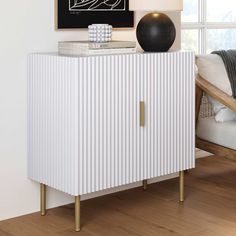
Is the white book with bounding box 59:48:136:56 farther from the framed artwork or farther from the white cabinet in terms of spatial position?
the framed artwork

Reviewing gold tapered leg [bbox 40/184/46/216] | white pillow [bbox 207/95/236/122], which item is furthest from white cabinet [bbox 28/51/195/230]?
white pillow [bbox 207/95/236/122]

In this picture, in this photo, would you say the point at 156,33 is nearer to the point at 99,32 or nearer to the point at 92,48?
the point at 99,32

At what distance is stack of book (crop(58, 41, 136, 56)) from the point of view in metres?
2.93

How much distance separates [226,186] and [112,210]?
0.82 metres

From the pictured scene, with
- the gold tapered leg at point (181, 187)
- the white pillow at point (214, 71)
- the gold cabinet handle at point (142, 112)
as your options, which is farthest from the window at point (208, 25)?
the gold cabinet handle at point (142, 112)

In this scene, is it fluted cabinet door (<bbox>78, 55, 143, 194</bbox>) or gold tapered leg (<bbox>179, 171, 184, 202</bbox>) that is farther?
gold tapered leg (<bbox>179, 171, 184, 202</bbox>)

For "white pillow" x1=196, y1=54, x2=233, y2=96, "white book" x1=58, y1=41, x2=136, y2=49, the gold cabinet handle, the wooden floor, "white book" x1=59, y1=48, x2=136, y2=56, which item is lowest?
the wooden floor

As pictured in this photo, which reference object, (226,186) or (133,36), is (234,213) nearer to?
(226,186)

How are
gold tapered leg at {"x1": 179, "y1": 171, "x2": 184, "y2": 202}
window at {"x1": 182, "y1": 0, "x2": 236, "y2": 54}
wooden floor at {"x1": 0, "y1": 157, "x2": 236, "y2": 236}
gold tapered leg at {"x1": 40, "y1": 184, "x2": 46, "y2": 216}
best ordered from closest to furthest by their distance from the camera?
wooden floor at {"x1": 0, "y1": 157, "x2": 236, "y2": 236} → gold tapered leg at {"x1": 40, "y1": 184, "x2": 46, "y2": 216} → gold tapered leg at {"x1": 179, "y1": 171, "x2": 184, "y2": 202} → window at {"x1": 182, "y1": 0, "x2": 236, "y2": 54}

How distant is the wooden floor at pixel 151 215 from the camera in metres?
2.96

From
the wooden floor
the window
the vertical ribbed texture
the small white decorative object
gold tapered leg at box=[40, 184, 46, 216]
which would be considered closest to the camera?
the vertical ribbed texture

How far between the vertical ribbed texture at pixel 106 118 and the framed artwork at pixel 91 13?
31 centimetres

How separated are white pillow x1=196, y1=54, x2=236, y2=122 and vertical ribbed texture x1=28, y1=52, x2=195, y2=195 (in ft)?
1.31

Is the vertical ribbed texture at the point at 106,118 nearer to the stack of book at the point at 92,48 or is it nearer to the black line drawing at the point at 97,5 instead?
the stack of book at the point at 92,48
